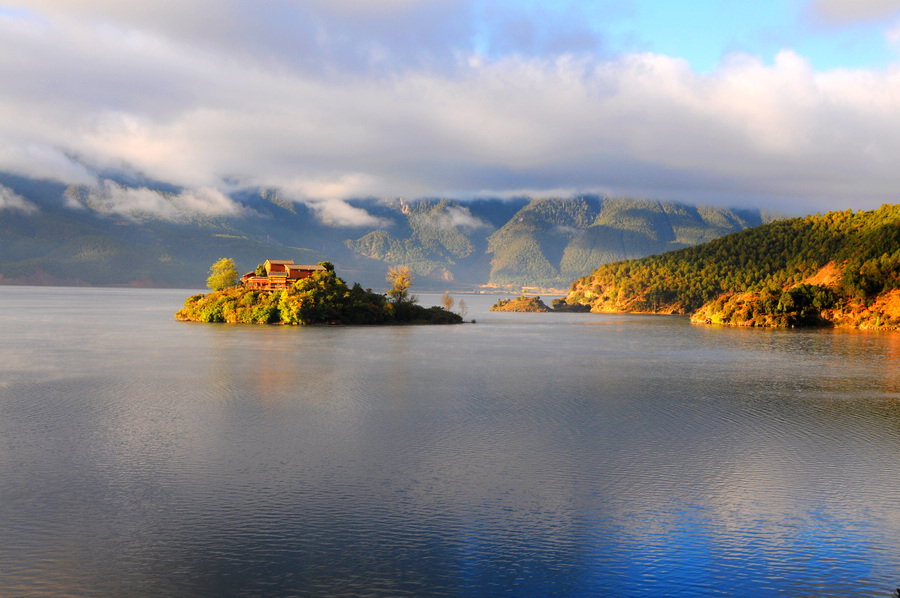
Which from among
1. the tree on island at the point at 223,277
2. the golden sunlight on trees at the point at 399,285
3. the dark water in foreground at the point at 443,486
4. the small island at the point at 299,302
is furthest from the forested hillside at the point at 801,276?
the tree on island at the point at 223,277

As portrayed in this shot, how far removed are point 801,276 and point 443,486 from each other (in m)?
161

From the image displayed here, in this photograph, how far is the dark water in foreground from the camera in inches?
613

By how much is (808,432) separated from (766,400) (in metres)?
9.56

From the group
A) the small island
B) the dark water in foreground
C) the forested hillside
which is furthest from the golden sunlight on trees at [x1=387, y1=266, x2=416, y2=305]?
the dark water in foreground

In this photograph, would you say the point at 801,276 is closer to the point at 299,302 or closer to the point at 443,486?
the point at 299,302

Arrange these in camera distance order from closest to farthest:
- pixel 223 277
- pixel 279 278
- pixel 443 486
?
pixel 443 486 < pixel 279 278 < pixel 223 277

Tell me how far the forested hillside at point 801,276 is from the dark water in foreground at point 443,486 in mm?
81902

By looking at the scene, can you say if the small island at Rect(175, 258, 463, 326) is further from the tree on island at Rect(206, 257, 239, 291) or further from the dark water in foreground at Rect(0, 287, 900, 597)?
the dark water in foreground at Rect(0, 287, 900, 597)

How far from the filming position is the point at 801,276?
512 ft

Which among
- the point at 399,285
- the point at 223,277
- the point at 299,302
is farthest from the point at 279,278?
the point at 399,285

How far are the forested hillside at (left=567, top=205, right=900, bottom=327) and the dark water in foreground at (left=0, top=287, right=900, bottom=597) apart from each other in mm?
81902

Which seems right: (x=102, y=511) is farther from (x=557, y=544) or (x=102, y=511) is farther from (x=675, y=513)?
(x=675, y=513)

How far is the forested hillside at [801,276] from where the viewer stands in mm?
118500

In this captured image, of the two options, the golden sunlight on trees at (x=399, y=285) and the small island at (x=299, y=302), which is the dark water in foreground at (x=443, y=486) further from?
the golden sunlight on trees at (x=399, y=285)
